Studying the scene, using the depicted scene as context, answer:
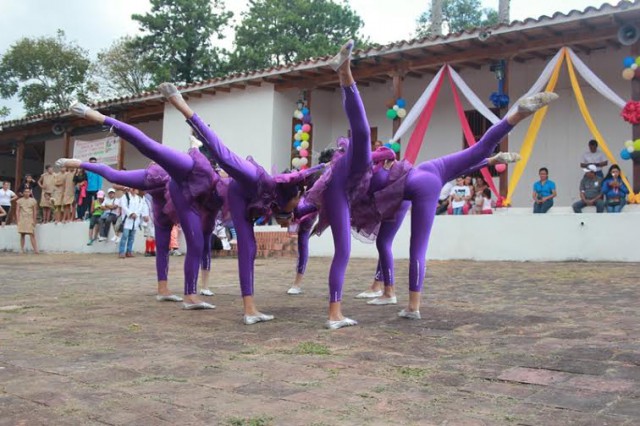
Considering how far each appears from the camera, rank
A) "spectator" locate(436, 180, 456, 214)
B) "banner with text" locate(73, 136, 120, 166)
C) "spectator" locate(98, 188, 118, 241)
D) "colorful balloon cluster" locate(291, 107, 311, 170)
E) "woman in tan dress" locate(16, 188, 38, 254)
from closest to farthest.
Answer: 1. "spectator" locate(436, 180, 456, 214)
2. "colorful balloon cluster" locate(291, 107, 311, 170)
3. "spectator" locate(98, 188, 118, 241)
4. "woman in tan dress" locate(16, 188, 38, 254)
5. "banner with text" locate(73, 136, 120, 166)

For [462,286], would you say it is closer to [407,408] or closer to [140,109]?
[407,408]

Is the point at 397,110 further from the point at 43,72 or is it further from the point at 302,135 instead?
the point at 43,72

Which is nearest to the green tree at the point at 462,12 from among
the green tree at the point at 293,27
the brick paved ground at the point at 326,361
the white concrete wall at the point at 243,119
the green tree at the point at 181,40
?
the green tree at the point at 293,27

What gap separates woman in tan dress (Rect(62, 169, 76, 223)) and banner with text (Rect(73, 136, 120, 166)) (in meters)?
1.28

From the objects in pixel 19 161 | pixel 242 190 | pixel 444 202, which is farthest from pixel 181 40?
pixel 242 190

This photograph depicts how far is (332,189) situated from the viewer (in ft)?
16.9

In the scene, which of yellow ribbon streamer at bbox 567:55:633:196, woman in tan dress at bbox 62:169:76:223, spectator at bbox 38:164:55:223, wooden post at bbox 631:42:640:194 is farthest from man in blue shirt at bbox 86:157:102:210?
wooden post at bbox 631:42:640:194

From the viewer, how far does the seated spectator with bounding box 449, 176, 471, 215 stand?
39.1 ft

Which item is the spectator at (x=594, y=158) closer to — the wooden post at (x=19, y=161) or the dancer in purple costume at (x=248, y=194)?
the dancer in purple costume at (x=248, y=194)

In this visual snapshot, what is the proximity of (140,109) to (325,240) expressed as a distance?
27.6ft

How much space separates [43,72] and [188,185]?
1185 inches

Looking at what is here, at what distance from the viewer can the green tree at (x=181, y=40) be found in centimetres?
2977

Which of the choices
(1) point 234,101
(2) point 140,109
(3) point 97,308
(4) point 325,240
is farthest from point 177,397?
(2) point 140,109

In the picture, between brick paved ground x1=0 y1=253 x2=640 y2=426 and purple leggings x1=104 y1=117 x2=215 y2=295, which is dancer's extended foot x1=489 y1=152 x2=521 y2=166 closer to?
brick paved ground x1=0 y1=253 x2=640 y2=426
